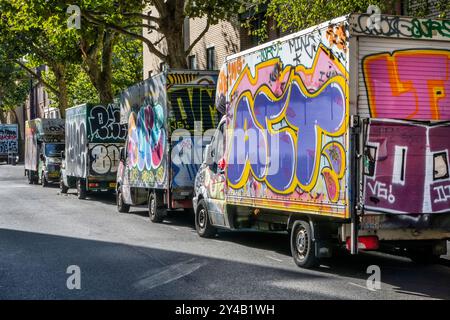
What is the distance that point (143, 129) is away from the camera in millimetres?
18812

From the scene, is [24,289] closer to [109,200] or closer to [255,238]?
[255,238]

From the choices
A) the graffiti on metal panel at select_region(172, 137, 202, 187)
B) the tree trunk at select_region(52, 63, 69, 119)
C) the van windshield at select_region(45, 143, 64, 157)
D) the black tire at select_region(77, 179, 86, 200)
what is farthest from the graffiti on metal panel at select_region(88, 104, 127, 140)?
the tree trunk at select_region(52, 63, 69, 119)

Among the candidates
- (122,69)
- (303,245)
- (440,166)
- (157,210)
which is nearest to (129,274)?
(303,245)

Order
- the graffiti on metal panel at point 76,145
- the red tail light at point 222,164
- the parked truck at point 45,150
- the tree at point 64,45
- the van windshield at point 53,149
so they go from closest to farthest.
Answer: the red tail light at point 222,164 < the tree at point 64,45 < the graffiti on metal panel at point 76,145 < the parked truck at point 45,150 < the van windshield at point 53,149

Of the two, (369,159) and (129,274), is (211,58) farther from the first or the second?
(369,159)

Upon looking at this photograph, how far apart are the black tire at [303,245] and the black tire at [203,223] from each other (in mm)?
3695

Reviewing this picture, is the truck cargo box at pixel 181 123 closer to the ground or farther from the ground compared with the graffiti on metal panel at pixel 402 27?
closer to the ground

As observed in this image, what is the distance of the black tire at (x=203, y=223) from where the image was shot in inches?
569

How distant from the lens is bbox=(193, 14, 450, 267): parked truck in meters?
9.27

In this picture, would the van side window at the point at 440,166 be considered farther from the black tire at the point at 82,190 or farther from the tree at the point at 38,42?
the black tire at the point at 82,190

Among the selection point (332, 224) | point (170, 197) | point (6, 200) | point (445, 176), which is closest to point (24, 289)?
point (332, 224)

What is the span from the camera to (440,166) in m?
9.59

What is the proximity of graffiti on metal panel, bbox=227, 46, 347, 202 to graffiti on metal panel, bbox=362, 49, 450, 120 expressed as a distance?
40 centimetres

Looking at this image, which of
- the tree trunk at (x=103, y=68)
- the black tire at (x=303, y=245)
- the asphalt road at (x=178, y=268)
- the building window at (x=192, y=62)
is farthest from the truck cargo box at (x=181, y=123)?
the building window at (x=192, y=62)
